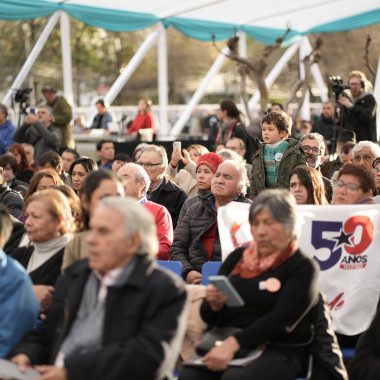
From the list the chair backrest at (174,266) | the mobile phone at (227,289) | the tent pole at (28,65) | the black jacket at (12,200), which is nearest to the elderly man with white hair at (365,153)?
the chair backrest at (174,266)

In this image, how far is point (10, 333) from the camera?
11.4ft

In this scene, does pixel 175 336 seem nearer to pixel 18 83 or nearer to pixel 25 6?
pixel 25 6

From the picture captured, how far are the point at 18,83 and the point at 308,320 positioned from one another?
37.4 ft

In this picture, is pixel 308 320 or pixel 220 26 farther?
pixel 220 26

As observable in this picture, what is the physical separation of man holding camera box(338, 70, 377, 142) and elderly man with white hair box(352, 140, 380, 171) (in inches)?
90.9

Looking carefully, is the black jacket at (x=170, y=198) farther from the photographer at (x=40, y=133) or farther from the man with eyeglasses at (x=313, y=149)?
the photographer at (x=40, y=133)

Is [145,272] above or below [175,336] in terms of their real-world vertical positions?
above

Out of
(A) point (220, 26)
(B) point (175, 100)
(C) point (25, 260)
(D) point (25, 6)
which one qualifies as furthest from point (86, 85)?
(C) point (25, 260)

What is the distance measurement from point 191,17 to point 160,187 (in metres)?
9.20

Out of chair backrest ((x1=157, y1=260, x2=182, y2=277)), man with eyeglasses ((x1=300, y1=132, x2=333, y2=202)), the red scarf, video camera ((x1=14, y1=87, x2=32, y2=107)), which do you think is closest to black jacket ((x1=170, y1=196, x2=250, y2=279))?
chair backrest ((x1=157, y1=260, x2=182, y2=277))

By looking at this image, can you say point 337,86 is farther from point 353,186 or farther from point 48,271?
point 48,271

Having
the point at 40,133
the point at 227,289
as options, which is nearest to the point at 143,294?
the point at 227,289

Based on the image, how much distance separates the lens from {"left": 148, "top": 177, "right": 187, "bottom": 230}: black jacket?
6641 mm

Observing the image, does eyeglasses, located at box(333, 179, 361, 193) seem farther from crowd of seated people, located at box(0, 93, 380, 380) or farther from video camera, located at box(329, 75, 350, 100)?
video camera, located at box(329, 75, 350, 100)
